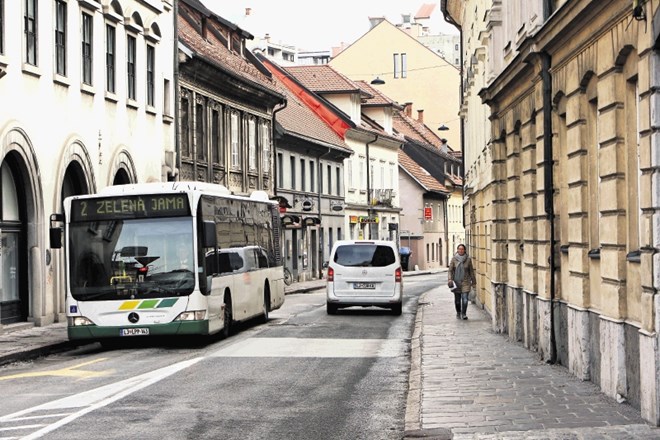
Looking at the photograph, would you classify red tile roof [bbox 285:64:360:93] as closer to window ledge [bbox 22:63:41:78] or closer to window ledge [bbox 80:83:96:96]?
window ledge [bbox 80:83:96:96]

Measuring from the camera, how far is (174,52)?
41.1m

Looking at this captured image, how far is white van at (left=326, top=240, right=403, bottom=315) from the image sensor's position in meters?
32.9

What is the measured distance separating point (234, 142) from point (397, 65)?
51966 millimetres

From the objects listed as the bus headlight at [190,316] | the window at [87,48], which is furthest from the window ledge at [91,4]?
the bus headlight at [190,316]

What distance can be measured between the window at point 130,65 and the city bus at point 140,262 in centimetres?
1392

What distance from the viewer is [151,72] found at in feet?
128

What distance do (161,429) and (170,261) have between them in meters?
10.2

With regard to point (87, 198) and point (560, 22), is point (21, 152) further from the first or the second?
point (560, 22)

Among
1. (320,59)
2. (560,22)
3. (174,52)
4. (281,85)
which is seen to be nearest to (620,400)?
(560,22)

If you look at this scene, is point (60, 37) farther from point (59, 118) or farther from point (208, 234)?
point (208, 234)

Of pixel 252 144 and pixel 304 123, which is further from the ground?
pixel 304 123

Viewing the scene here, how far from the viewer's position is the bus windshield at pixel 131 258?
21.9m

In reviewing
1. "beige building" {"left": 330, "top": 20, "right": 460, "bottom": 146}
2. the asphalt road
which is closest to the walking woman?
the asphalt road

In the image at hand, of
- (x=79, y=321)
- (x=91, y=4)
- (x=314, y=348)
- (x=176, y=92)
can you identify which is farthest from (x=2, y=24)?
(x=176, y=92)
